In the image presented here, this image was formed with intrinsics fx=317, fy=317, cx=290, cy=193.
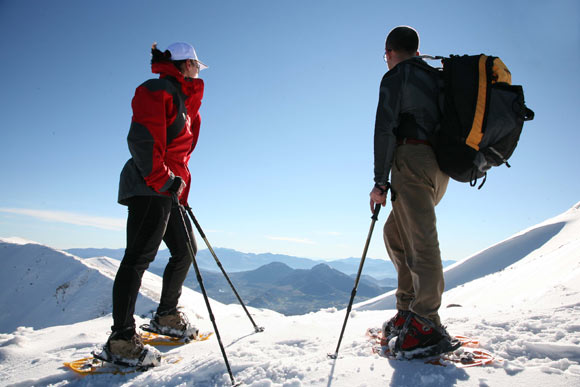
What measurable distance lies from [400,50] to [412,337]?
2879 millimetres

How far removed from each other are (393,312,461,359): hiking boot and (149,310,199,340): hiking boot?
9.54 ft

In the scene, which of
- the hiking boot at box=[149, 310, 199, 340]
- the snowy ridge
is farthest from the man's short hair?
the snowy ridge

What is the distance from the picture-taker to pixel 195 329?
14.9 feet

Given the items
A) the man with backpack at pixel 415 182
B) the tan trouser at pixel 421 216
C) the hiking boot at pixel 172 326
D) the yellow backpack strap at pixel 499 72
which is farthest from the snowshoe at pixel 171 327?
the yellow backpack strap at pixel 499 72

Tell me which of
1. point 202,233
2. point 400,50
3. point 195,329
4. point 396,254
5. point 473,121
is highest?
point 400,50

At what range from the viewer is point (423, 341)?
2834 millimetres

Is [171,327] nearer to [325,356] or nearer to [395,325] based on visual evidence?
[325,356]

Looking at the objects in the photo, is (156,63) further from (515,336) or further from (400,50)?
(515,336)

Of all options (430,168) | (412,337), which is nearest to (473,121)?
(430,168)

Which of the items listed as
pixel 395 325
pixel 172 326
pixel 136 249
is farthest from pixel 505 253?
pixel 136 249

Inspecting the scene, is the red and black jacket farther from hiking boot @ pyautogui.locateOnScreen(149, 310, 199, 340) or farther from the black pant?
hiking boot @ pyautogui.locateOnScreen(149, 310, 199, 340)

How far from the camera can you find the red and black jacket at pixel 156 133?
3395 mm

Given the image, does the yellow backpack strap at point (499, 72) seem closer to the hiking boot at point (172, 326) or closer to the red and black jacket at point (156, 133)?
the red and black jacket at point (156, 133)

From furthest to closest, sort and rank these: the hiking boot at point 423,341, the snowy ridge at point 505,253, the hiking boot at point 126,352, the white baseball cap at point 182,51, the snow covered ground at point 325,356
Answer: the snowy ridge at point 505,253 → the white baseball cap at point 182,51 → the hiking boot at point 126,352 → the hiking boot at point 423,341 → the snow covered ground at point 325,356
